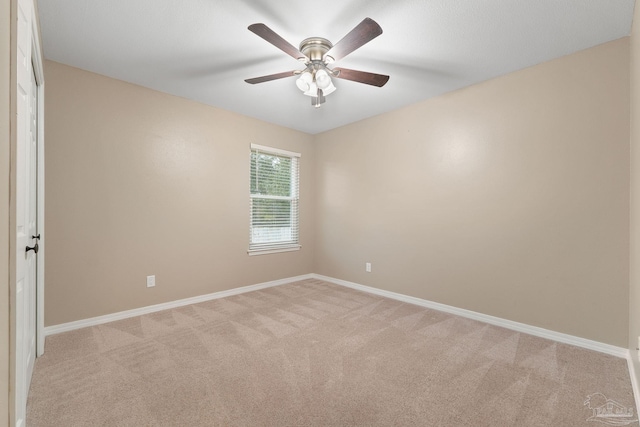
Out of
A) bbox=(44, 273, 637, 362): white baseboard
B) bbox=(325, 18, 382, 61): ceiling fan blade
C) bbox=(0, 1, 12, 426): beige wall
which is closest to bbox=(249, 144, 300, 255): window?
bbox=(44, 273, 637, 362): white baseboard

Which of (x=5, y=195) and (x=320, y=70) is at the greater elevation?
(x=320, y=70)

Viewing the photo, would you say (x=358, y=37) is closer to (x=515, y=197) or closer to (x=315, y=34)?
(x=315, y=34)

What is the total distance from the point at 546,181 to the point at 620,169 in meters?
0.47

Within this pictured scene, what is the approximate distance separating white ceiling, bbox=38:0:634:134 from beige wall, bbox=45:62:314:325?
15.1 inches

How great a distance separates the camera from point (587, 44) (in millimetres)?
2311

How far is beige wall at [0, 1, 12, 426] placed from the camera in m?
1.01

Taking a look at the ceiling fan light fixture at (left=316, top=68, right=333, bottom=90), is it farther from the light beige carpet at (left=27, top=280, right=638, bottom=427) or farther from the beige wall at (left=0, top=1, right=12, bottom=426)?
the light beige carpet at (left=27, top=280, right=638, bottom=427)

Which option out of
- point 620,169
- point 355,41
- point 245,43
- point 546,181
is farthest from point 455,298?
point 245,43

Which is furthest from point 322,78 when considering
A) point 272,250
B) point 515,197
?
point 272,250

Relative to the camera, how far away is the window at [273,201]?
4180 millimetres

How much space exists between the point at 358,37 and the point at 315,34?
573mm

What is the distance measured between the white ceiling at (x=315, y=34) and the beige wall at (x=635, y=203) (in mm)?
279

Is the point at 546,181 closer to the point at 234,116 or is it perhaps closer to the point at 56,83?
the point at 234,116

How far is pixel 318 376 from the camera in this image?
6.41 ft
